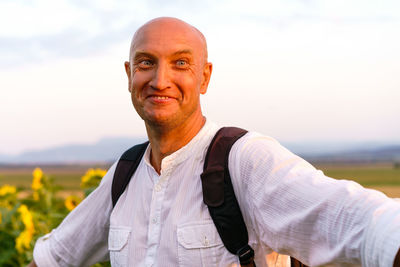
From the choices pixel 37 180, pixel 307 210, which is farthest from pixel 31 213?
pixel 307 210

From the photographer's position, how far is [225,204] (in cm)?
179

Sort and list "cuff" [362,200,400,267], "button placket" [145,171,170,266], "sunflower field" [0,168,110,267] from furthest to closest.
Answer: "sunflower field" [0,168,110,267] → "button placket" [145,171,170,266] → "cuff" [362,200,400,267]

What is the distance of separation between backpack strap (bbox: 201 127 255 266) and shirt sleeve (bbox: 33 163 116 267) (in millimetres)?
682

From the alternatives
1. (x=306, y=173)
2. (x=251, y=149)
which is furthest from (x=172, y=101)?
(x=306, y=173)

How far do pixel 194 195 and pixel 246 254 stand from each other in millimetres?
289

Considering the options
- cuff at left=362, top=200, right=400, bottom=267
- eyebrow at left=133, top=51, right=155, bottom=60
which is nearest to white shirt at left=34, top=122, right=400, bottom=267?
cuff at left=362, top=200, right=400, bottom=267

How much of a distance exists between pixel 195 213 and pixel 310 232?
1.55 feet

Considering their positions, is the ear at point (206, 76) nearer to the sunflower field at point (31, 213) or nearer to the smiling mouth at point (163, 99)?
the smiling mouth at point (163, 99)

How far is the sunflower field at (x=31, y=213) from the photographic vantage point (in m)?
3.81

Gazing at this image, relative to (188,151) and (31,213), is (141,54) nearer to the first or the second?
(188,151)

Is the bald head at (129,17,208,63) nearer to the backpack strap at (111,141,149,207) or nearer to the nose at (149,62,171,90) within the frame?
the nose at (149,62,171,90)

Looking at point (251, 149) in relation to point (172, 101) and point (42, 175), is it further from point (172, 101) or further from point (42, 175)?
point (42, 175)

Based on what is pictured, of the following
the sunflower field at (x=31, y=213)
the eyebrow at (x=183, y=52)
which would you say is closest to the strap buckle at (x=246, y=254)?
the eyebrow at (x=183, y=52)

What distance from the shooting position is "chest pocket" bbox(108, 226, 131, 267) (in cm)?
204
